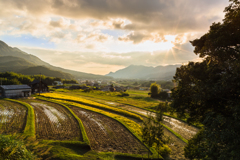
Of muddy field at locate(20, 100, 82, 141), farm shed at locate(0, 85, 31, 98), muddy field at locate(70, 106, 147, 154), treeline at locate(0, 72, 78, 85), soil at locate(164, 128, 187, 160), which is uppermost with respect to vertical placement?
treeline at locate(0, 72, 78, 85)

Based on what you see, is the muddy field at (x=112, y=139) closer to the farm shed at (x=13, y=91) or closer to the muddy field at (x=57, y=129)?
the muddy field at (x=57, y=129)

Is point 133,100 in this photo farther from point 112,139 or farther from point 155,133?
point 155,133

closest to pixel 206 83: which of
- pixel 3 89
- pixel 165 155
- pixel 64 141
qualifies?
pixel 165 155

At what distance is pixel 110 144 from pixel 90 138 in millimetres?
3766

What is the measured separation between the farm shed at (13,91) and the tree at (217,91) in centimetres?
6450

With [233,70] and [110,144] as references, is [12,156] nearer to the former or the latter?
[110,144]

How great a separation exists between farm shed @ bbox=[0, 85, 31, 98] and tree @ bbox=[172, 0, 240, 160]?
6450 centimetres

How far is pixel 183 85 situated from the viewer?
51.0 feet

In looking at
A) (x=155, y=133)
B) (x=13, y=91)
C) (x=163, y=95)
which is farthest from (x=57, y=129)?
(x=163, y=95)

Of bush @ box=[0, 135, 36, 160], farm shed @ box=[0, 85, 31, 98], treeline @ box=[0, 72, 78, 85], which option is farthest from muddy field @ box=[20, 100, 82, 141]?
treeline @ box=[0, 72, 78, 85]

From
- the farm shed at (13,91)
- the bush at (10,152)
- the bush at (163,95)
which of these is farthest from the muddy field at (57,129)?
the bush at (163,95)

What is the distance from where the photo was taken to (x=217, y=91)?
1077 centimetres

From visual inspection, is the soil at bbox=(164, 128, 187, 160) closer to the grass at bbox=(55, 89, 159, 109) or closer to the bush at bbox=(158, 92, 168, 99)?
the grass at bbox=(55, 89, 159, 109)

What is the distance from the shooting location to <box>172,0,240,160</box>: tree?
9238 mm
